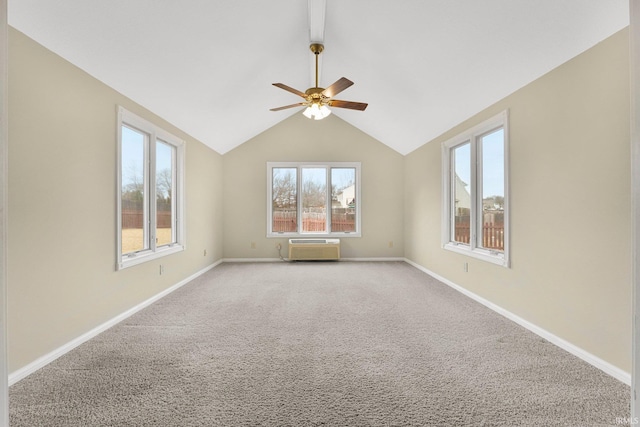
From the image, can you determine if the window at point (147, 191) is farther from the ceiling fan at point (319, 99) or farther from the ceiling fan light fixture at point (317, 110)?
the ceiling fan light fixture at point (317, 110)

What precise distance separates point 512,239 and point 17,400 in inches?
158

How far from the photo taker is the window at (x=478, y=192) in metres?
3.53

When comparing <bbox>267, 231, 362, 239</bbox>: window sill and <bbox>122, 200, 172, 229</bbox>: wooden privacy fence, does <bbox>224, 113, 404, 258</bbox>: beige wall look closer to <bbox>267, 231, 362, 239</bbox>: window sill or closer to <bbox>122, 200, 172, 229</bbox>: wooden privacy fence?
<bbox>267, 231, 362, 239</bbox>: window sill

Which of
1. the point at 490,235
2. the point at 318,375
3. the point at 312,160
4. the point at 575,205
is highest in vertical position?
the point at 312,160

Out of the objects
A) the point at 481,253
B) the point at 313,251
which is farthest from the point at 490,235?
the point at 313,251

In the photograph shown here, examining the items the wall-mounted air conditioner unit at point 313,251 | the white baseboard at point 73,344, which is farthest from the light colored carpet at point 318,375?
the wall-mounted air conditioner unit at point 313,251

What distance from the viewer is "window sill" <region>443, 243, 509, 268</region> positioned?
3396mm

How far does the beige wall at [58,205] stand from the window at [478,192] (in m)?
3.95

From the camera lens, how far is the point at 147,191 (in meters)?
3.90

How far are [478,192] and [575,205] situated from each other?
1654 millimetres

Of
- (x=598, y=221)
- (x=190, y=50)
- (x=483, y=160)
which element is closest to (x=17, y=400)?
(x=190, y=50)

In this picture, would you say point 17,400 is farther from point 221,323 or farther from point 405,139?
point 405,139

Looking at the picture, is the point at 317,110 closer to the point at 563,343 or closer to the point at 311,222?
the point at 563,343

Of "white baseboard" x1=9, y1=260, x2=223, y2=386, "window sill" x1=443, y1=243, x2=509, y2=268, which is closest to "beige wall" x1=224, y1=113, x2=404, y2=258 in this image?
"window sill" x1=443, y1=243, x2=509, y2=268
